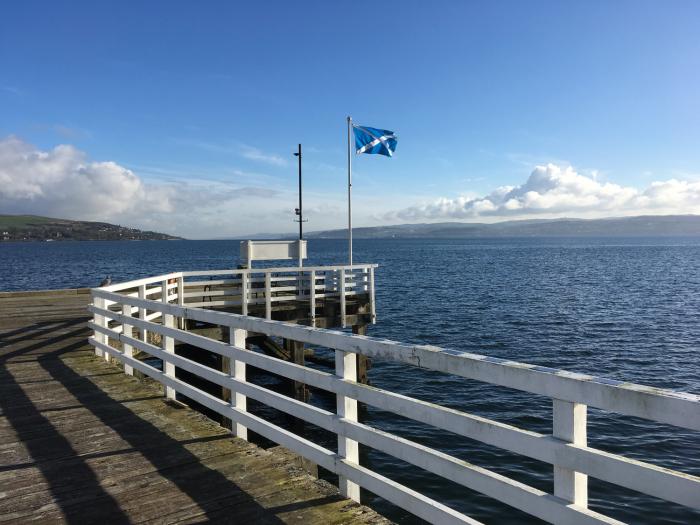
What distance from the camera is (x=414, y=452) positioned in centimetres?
345

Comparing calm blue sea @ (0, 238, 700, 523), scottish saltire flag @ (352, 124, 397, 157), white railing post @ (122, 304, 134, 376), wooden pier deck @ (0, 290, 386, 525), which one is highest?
scottish saltire flag @ (352, 124, 397, 157)

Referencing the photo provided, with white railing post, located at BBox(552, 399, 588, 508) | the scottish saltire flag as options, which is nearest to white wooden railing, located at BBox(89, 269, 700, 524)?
white railing post, located at BBox(552, 399, 588, 508)

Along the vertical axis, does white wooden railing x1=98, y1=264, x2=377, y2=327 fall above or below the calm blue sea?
above

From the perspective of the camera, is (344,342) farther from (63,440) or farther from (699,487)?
(63,440)

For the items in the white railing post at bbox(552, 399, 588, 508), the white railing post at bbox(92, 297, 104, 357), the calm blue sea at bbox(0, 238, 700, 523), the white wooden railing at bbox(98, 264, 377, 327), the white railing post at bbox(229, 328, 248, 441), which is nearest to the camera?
the white railing post at bbox(552, 399, 588, 508)

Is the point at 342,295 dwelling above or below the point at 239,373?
below

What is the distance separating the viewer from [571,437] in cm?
266

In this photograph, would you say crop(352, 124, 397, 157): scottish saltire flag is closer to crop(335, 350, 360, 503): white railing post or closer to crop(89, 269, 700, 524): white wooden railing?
crop(89, 269, 700, 524): white wooden railing

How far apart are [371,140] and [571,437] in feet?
61.1

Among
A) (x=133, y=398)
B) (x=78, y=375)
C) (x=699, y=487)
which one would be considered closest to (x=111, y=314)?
(x=78, y=375)

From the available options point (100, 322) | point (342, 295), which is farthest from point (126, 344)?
point (342, 295)

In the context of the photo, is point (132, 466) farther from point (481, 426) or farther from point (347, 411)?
point (481, 426)

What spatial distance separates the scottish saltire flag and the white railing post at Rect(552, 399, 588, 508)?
1834 centimetres

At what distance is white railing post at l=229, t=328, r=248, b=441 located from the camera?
525 cm
